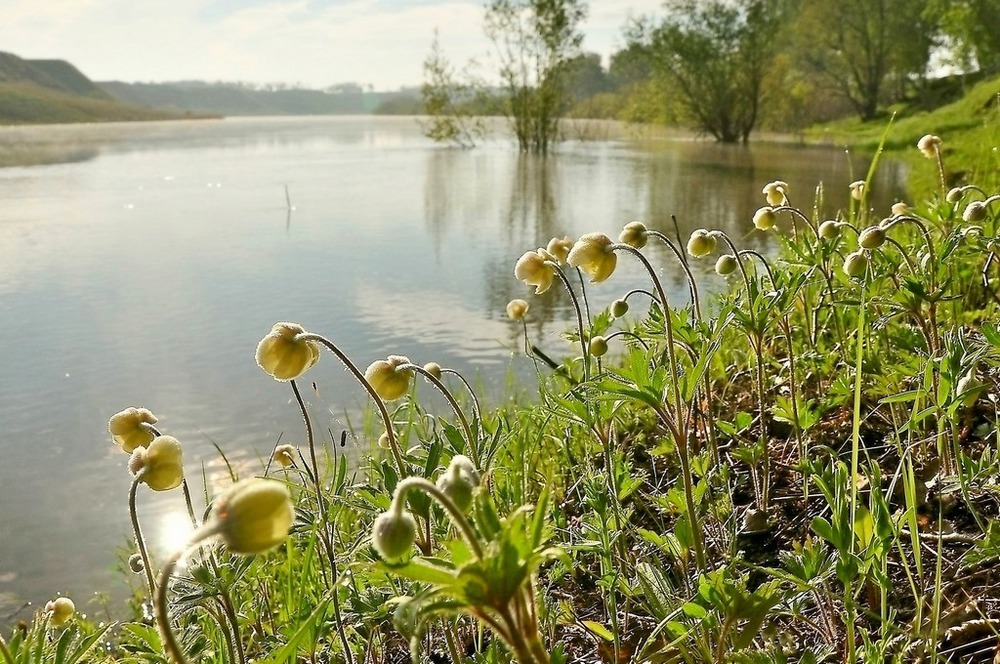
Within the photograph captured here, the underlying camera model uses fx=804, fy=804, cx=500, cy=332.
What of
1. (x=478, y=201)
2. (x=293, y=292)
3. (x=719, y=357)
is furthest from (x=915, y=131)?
(x=719, y=357)

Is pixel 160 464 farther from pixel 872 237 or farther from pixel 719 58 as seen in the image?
pixel 719 58

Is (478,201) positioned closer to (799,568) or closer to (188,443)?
(188,443)

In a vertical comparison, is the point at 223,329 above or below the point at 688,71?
below

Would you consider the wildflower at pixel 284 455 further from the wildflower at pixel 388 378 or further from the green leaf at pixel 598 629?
the green leaf at pixel 598 629

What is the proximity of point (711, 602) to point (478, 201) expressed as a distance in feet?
30.8

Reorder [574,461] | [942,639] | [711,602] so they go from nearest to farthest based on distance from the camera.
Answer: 1. [711,602]
2. [942,639]
3. [574,461]

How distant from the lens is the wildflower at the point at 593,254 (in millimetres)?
1299

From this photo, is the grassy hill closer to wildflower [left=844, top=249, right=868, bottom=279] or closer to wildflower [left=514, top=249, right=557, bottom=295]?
wildflower [left=514, top=249, right=557, bottom=295]

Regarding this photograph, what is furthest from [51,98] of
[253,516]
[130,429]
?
[253,516]

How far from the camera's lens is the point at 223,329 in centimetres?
463

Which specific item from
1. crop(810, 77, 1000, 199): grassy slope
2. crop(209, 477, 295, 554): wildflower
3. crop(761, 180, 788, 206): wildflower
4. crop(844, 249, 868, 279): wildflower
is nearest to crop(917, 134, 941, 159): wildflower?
crop(810, 77, 1000, 199): grassy slope

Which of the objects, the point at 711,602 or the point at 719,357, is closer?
the point at 711,602

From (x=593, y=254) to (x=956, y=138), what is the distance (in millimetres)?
11776

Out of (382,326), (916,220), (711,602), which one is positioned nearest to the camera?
(711,602)
